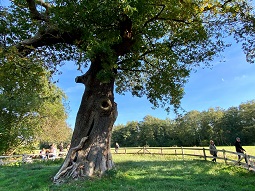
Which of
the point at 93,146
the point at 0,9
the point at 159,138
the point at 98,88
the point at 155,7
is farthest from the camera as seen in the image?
the point at 159,138

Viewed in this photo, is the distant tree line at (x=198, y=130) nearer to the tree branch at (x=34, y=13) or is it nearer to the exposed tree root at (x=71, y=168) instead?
the exposed tree root at (x=71, y=168)

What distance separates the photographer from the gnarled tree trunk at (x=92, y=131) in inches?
356

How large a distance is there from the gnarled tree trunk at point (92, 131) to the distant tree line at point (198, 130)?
51.2 meters

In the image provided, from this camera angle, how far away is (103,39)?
9.05 meters

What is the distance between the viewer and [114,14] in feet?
25.8

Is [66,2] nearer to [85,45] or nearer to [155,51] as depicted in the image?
[85,45]

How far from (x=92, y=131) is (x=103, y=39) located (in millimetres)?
4012

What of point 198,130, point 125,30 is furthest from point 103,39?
point 198,130

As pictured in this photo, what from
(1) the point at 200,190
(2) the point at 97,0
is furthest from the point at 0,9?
(1) the point at 200,190

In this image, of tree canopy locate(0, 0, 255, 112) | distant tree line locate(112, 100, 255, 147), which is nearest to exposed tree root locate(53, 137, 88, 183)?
tree canopy locate(0, 0, 255, 112)

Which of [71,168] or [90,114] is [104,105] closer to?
[90,114]

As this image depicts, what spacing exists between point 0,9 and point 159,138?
245ft

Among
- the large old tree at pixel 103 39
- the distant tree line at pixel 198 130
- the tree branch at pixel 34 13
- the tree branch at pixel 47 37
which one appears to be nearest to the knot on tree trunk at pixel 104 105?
the large old tree at pixel 103 39

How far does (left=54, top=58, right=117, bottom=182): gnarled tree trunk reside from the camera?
9055 mm
